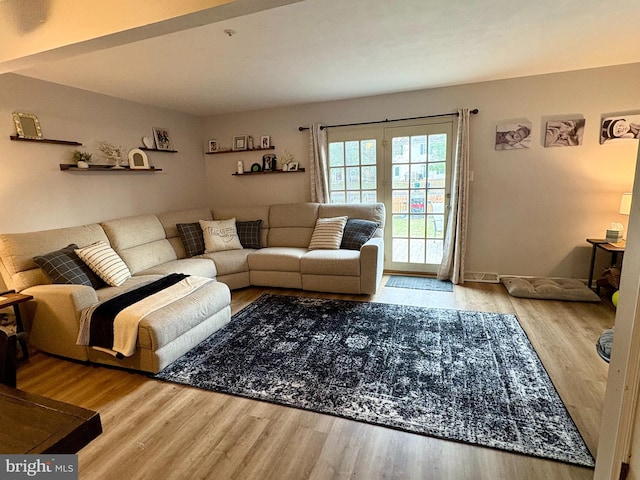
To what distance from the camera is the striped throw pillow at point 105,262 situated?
9.31 feet

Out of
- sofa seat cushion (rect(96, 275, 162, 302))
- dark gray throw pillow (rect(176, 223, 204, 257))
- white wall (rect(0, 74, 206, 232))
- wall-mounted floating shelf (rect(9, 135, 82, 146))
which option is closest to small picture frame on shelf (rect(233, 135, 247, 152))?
white wall (rect(0, 74, 206, 232))

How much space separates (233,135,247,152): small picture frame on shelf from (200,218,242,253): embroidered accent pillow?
4.00ft

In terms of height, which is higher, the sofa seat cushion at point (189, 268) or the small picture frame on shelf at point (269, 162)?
the small picture frame on shelf at point (269, 162)

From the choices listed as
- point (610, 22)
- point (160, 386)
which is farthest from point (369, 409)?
point (610, 22)

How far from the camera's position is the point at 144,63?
8.87 ft

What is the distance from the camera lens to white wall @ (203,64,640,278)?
11.1 ft

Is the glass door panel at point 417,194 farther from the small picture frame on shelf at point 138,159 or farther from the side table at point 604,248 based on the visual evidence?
the small picture frame on shelf at point 138,159

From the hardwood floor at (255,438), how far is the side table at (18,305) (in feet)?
0.45

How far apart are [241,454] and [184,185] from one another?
3.95 metres

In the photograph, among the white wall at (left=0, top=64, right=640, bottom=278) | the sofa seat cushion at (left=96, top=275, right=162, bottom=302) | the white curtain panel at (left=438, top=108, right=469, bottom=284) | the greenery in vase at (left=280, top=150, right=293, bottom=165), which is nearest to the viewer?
the sofa seat cushion at (left=96, top=275, right=162, bottom=302)

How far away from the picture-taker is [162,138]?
430 centimetres

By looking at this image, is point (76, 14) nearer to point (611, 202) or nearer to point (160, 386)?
point (160, 386)

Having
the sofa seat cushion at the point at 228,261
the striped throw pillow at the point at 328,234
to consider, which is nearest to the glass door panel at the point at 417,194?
the striped throw pillow at the point at 328,234

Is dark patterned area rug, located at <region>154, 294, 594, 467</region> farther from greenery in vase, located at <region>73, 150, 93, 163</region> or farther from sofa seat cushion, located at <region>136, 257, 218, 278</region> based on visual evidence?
greenery in vase, located at <region>73, 150, 93, 163</region>
